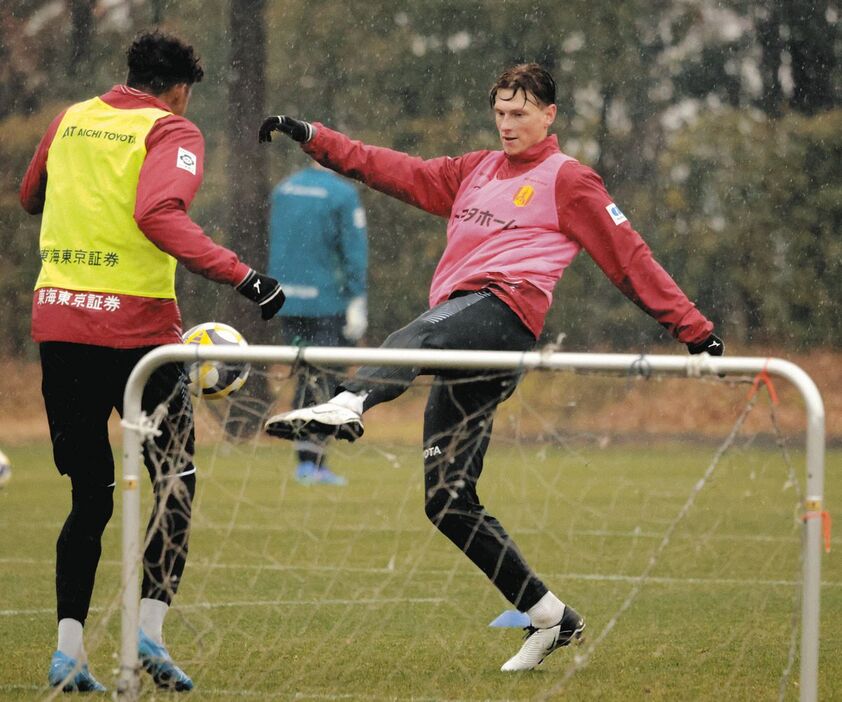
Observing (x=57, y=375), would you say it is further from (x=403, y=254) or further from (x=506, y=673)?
(x=403, y=254)

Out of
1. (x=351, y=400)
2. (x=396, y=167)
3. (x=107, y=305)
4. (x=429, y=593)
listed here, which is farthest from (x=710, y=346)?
(x=429, y=593)

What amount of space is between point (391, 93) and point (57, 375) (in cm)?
1404

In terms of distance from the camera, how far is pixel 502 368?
4125 mm

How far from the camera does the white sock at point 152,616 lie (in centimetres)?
493

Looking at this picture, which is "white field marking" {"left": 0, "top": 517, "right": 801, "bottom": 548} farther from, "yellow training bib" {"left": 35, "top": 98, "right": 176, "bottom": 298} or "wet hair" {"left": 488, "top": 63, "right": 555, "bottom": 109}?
"yellow training bib" {"left": 35, "top": 98, "right": 176, "bottom": 298}

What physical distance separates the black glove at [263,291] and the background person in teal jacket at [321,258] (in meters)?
6.37

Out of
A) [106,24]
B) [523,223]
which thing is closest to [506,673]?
[523,223]

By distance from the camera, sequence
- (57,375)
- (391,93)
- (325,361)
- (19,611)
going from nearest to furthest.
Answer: (325,361) → (57,375) → (19,611) → (391,93)

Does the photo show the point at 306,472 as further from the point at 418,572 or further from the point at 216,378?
the point at 216,378

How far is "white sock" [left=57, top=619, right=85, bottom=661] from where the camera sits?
4855 mm

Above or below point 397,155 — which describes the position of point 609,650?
below

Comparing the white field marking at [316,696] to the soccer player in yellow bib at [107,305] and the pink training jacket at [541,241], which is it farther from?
the pink training jacket at [541,241]

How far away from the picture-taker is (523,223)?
17.2 feet

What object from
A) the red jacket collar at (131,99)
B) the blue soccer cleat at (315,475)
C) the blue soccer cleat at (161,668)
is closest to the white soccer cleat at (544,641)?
the blue soccer cleat at (161,668)
